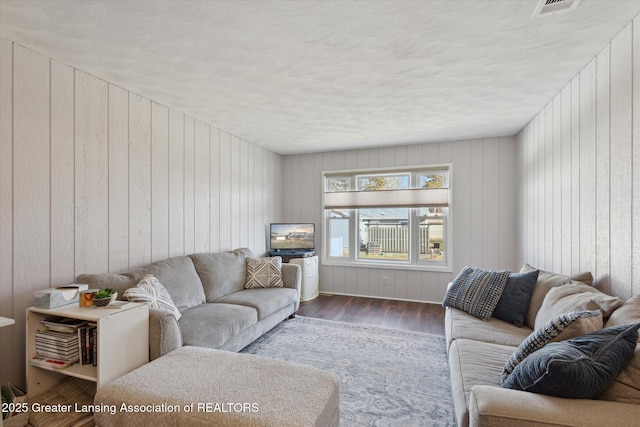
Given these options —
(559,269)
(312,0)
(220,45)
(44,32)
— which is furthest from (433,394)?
(44,32)

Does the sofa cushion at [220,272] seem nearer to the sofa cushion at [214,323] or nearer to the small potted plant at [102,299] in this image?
the sofa cushion at [214,323]

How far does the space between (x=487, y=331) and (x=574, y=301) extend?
1.94 feet

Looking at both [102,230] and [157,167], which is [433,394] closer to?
[102,230]

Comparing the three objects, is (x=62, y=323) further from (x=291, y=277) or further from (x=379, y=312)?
(x=379, y=312)

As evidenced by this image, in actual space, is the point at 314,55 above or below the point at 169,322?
above

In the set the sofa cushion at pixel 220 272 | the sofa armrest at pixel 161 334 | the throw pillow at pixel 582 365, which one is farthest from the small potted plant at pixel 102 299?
the throw pillow at pixel 582 365

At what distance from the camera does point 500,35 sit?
1.82m

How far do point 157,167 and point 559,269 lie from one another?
13.1 feet

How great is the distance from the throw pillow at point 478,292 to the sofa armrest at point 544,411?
133 centimetres

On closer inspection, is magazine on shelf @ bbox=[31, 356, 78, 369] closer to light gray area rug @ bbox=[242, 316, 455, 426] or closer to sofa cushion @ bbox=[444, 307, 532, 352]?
light gray area rug @ bbox=[242, 316, 455, 426]

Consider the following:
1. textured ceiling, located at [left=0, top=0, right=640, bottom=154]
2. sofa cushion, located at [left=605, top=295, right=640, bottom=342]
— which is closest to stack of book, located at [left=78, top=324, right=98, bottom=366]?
textured ceiling, located at [left=0, top=0, right=640, bottom=154]

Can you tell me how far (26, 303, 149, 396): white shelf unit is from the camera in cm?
166

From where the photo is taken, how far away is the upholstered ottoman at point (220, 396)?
128 cm

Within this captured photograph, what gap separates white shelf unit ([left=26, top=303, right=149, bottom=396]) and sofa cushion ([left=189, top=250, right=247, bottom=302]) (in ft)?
3.79
